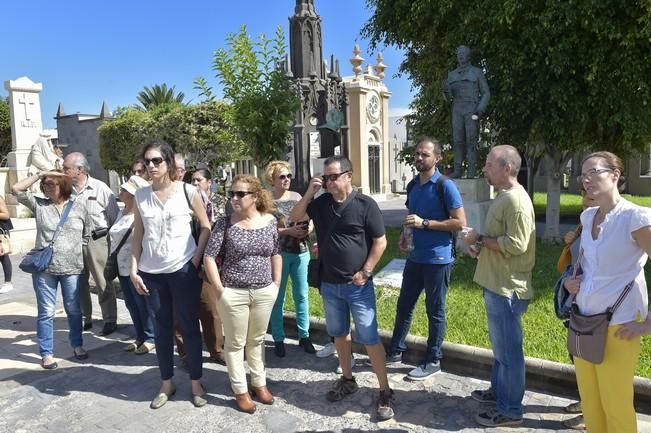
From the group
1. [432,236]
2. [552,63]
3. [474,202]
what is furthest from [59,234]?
[552,63]

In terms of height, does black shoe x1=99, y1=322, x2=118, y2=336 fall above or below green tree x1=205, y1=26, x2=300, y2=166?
below

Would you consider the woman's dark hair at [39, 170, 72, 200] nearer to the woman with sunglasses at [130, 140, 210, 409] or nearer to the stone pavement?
the woman with sunglasses at [130, 140, 210, 409]

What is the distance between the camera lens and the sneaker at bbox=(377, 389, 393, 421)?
3422 mm

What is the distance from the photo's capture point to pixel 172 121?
83.7 ft

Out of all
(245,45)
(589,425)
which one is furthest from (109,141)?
(589,425)

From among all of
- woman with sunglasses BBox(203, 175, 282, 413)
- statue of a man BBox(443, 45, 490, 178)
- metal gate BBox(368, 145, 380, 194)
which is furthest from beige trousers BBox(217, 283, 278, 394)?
metal gate BBox(368, 145, 380, 194)

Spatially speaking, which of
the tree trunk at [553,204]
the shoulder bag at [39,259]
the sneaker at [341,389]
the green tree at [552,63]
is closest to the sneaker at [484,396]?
the sneaker at [341,389]

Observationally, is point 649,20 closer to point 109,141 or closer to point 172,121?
point 172,121

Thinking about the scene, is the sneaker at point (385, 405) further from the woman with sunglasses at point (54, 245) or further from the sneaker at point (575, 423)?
the woman with sunglasses at point (54, 245)

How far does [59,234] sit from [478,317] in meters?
4.07

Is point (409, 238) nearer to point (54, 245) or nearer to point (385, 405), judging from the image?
point (385, 405)

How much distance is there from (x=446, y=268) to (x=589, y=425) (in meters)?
1.47

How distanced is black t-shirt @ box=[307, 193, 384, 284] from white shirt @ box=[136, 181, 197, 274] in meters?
1.04

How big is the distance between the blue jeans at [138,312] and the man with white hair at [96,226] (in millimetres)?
380
